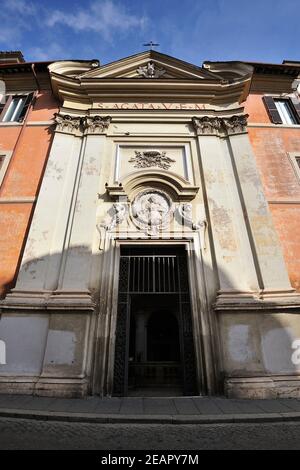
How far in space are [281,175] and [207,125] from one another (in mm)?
3086

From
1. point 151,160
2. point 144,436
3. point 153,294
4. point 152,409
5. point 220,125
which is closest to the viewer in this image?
point 144,436

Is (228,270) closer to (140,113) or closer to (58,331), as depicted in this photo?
(58,331)

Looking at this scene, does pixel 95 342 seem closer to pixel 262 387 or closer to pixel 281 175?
pixel 262 387

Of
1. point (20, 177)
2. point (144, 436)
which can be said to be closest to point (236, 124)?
point (20, 177)

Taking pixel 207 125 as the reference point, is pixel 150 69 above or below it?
above

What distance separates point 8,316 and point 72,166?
16.2 ft

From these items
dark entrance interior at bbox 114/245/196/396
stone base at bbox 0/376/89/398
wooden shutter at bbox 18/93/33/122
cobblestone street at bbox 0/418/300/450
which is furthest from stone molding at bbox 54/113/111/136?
cobblestone street at bbox 0/418/300/450

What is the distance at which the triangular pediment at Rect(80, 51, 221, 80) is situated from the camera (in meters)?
10.4

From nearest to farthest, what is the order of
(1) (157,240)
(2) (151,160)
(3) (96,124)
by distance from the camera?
(1) (157,240) → (2) (151,160) → (3) (96,124)

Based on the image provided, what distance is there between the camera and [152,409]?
4.55 metres

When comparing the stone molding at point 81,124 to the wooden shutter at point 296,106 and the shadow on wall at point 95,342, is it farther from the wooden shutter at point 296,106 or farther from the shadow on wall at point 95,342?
the wooden shutter at point 296,106

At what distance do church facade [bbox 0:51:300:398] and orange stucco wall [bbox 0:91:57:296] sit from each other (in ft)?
1.77

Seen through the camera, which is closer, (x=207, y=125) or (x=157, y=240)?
(x=157, y=240)
